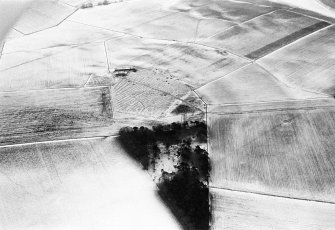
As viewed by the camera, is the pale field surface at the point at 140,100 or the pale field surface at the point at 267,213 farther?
the pale field surface at the point at 140,100

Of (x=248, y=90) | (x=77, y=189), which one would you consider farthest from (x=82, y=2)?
(x=77, y=189)

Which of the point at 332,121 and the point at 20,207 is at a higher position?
the point at 332,121

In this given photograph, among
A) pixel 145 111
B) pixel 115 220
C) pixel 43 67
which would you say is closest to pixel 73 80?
pixel 43 67

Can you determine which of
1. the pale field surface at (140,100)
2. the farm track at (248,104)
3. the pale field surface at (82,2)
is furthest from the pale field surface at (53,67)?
the pale field surface at (82,2)

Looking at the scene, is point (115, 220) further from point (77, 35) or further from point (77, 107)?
point (77, 35)

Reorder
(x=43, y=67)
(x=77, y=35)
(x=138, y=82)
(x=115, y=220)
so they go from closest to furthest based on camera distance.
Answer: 1. (x=115, y=220)
2. (x=138, y=82)
3. (x=43, y=67)
4. (x=77, y=35)

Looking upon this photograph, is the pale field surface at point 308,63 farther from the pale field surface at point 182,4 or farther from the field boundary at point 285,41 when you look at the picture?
the pale field surface at point 182,4

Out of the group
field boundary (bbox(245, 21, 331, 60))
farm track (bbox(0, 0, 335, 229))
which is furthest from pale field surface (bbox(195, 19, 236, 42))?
field boundary (bbox(245, 21, 331, 60))

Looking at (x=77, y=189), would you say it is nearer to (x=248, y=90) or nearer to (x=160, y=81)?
(x=160, y=81)
